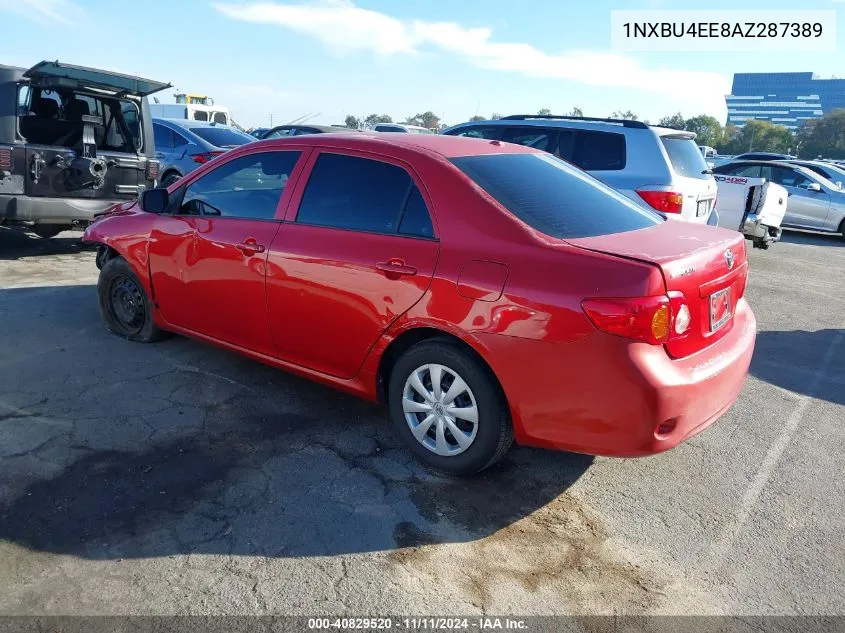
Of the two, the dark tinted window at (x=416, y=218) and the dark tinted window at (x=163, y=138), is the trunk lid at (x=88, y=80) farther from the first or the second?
the dark tinted window at (x=416, y=218)

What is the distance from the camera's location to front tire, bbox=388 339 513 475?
317 centimetres

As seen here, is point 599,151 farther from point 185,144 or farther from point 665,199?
point 185,144

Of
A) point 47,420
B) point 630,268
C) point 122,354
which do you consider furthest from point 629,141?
point 47,420

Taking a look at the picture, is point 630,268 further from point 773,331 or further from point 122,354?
point 773,331

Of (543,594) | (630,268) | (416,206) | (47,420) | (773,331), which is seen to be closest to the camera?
(543,594)

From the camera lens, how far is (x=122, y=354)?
4.87 m

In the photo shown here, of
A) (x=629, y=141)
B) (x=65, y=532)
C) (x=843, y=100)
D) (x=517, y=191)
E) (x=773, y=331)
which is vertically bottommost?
(x=65, y=532)

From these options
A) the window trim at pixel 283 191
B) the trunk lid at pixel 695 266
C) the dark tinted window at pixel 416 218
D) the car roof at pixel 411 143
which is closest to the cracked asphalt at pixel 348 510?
the trunk lid at pixel 695 266

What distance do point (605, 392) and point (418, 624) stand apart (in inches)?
47.2

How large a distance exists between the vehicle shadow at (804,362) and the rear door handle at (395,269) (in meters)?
3.27

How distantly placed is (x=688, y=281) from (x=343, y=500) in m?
1.88

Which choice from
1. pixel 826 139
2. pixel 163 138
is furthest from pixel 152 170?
pixel 826 139

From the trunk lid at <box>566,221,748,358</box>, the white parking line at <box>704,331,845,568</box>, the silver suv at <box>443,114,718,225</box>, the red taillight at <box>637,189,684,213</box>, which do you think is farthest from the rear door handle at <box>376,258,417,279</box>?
the red taillight at <box>637,189,684,213</box>

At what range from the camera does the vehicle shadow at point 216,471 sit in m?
2.88
